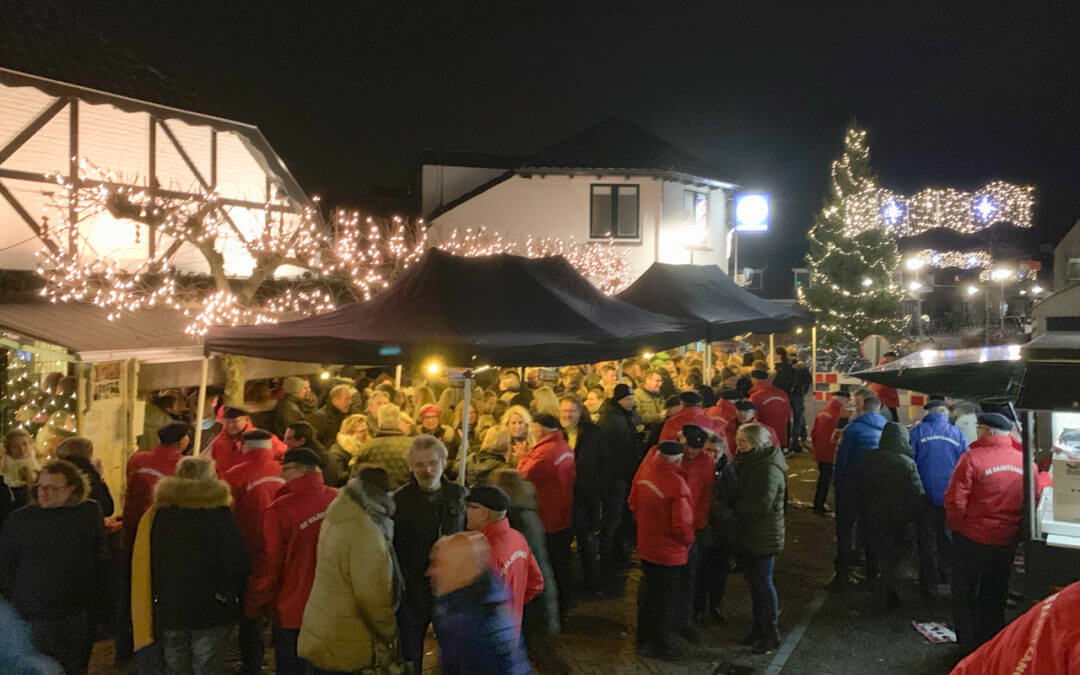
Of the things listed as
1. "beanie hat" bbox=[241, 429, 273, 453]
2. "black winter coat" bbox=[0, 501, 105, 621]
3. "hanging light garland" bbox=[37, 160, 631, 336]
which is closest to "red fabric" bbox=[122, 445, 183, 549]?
"beanie hat" bbox=[241, 429, 273, 453]

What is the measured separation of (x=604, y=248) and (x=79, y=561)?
21735 millimetres

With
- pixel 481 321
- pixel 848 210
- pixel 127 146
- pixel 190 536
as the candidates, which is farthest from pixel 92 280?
pixel 848 210

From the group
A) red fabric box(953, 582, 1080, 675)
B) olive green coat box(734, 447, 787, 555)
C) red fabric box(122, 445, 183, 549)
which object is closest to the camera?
red fabric box(953, 582, 1080, 675)

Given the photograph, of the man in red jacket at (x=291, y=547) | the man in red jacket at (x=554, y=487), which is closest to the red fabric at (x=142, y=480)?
the man in red jacket at (x=291, y=547)

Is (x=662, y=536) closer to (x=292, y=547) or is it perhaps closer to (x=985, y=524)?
(x=985, y=524)

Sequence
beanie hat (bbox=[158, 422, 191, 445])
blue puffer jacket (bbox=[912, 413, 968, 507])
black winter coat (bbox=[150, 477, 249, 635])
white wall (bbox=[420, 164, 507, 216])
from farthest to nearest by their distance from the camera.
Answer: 1. white wall (bbox=[420, 164, 507, 216])
2. blue puffer jacket (bbox=[912, 413, 968, 507])
3. beanie hat (bbox=[158, 422, 191, 445])
4. black winter coat (bbox=[150, 477, 249, 635])

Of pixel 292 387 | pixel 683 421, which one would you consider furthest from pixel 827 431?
pixel 292 387

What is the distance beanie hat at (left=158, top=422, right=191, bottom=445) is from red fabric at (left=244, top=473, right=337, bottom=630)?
164cm

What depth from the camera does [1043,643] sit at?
2037 mm

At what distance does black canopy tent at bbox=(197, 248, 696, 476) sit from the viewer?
20.1 ft

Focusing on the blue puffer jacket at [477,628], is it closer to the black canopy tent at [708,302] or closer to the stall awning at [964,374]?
the stall awning at [964,374]

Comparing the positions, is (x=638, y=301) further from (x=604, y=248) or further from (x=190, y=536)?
(x=604, y=248)

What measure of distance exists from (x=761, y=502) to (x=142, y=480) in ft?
15.5

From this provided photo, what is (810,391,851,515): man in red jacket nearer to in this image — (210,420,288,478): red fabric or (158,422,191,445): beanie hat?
(210,420,288,478): red fabric
